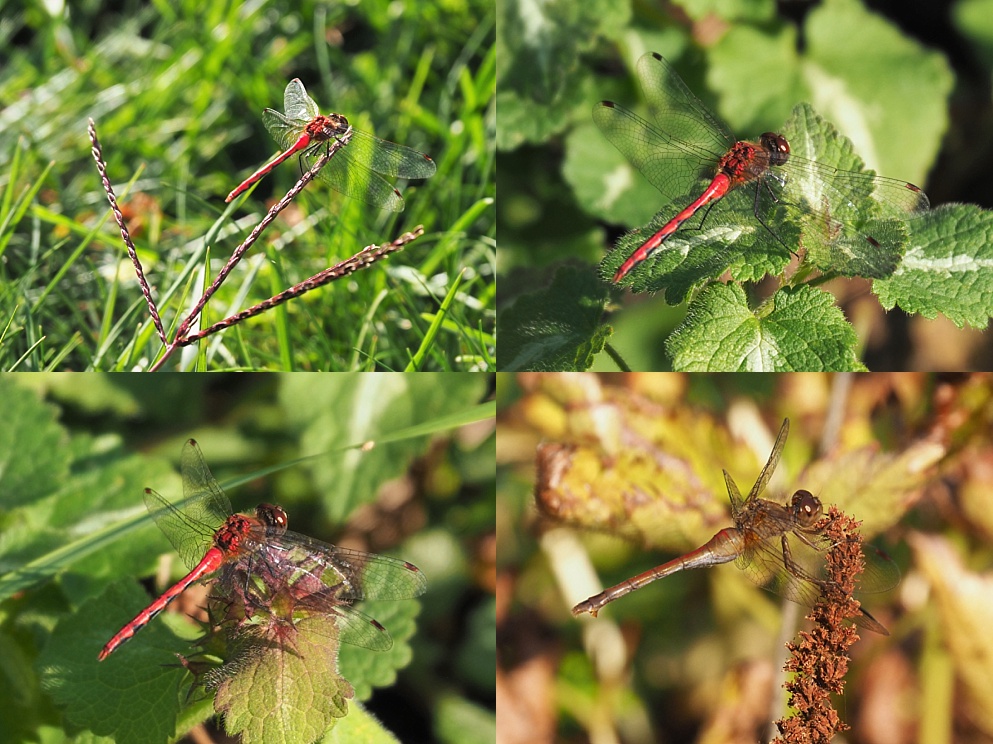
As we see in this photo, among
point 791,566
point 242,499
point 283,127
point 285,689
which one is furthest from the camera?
point 242,499

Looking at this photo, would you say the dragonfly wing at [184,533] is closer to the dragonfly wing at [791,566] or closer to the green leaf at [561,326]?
the green leaf at [561,326]

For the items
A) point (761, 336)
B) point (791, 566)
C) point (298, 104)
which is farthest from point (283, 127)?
point (791, 566)

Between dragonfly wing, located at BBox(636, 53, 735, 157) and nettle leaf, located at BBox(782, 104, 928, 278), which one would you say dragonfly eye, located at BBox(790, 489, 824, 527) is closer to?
nettle leaf, located at BBox(782, 104, 928, 278)

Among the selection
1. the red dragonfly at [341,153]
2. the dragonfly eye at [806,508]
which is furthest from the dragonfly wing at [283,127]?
the dragonfly eye at [806,508]

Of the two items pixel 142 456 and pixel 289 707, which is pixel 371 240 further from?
pixel 289 707

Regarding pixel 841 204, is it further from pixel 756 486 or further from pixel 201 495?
pixel 201 495

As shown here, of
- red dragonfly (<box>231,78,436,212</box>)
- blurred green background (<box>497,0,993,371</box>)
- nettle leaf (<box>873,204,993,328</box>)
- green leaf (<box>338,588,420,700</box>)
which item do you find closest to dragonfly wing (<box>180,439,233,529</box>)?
green leaf (<box>338,588,420,700</box>)
